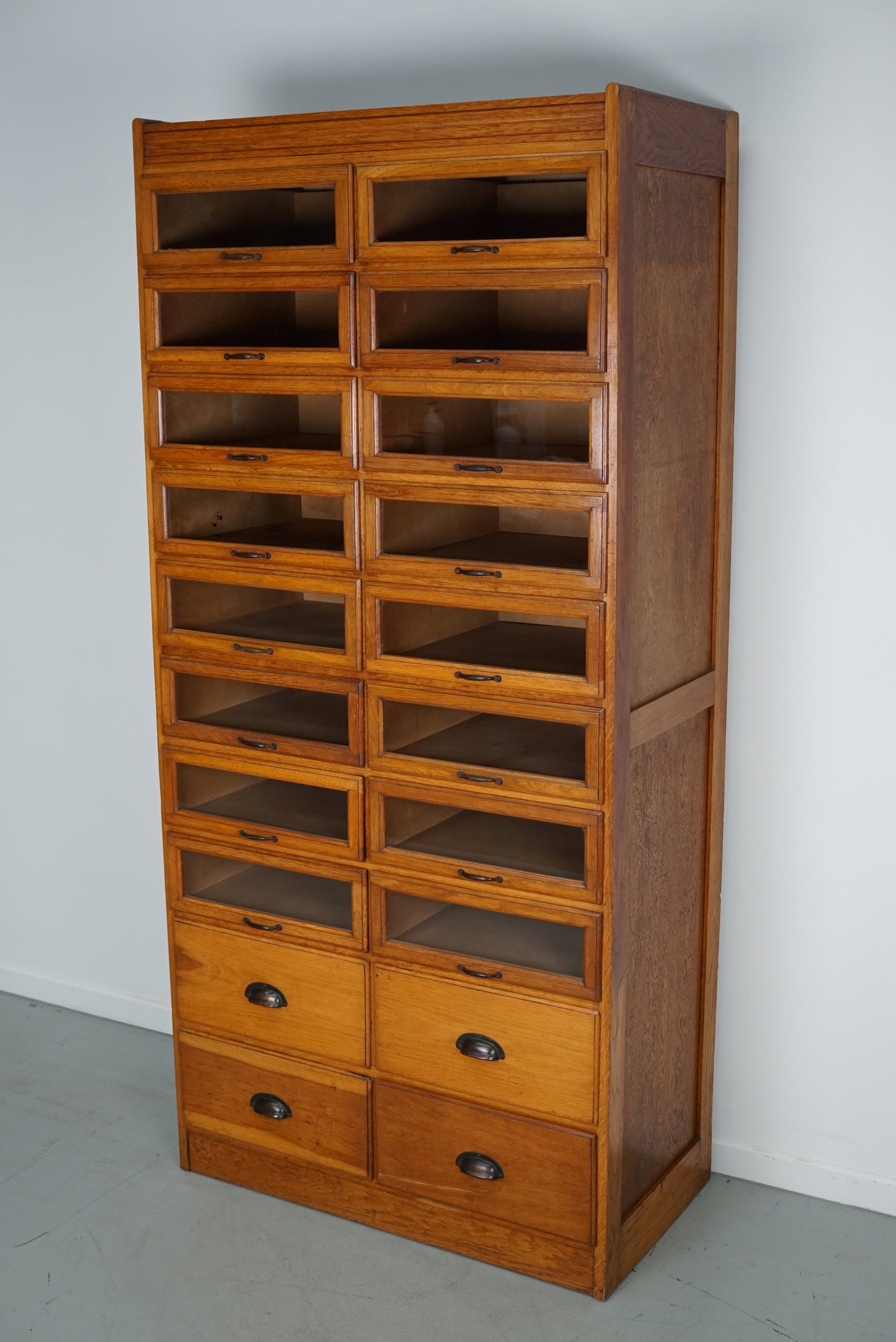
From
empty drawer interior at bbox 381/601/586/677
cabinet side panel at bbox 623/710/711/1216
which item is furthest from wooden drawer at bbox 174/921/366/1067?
empty drawer interior at bbox 381/601/586/677

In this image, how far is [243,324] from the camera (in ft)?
9.21

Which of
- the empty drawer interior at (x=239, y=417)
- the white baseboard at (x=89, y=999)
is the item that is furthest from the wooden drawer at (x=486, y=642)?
the white baseboard at (x=89, y=999)

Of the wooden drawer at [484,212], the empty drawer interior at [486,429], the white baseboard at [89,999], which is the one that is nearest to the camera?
the wooden drawer at [484,212]

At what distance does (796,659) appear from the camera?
9.34 feet

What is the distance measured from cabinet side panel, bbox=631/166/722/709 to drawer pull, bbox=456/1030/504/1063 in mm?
707

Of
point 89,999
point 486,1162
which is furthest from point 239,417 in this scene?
point 89,999

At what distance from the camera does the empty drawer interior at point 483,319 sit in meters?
2.39

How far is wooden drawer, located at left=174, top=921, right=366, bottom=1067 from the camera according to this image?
284 centimetres

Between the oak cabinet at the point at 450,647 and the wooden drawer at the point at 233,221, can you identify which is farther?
the wooden drawer at the point at 233,221

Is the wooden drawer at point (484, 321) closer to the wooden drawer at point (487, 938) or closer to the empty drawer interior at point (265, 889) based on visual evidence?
the wooden drawer at point (487, 938)

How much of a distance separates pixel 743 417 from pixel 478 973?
1204 mm

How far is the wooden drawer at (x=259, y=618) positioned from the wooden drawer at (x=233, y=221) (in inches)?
22.8

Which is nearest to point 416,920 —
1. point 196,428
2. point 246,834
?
point 246,834

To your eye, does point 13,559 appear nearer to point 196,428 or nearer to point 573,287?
point 196,428
